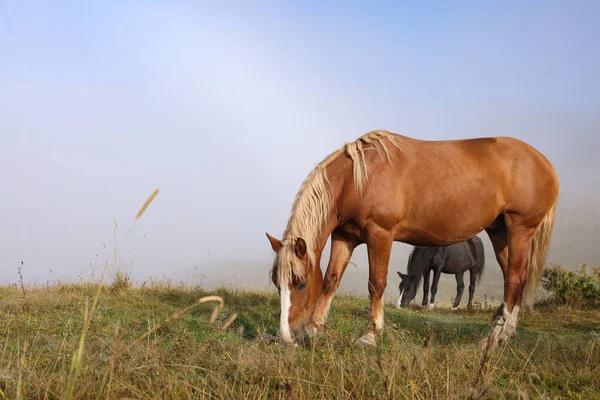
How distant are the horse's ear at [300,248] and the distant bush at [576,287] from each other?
389 inches

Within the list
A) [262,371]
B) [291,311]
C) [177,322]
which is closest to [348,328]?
[291,311]

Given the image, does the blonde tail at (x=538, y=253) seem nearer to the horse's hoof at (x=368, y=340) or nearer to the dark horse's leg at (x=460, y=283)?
→ the horse's hoof at (x=368, y=340)

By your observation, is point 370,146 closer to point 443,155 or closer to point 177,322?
point 443,155

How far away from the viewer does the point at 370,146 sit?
20.5ft

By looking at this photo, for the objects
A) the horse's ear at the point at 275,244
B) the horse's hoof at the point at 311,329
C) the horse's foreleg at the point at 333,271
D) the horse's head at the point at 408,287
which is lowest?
the horse's head at the point at 408,287

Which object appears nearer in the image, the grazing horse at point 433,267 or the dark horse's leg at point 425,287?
the dark horse's leg at point 425,287

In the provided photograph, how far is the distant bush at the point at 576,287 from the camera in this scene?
1223 cm

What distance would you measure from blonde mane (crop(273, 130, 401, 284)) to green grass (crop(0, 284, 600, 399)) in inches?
30.6

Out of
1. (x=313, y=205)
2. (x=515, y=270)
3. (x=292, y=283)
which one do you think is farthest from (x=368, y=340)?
(x=515, y=270)

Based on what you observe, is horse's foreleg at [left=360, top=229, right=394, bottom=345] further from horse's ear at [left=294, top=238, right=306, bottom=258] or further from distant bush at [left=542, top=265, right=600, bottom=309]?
distant bush at [left=542, top=265, right=600, bottom=309]

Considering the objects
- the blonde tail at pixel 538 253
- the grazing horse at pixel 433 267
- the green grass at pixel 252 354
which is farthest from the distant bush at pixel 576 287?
the blonde tail at pixel 538 253

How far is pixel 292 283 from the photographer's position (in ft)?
16.8

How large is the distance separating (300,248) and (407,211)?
1.67 metres

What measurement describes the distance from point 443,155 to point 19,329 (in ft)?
20.2
